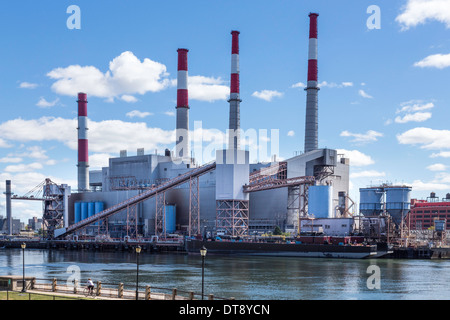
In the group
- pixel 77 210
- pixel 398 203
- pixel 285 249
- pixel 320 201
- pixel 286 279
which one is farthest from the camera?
pixel 77 210

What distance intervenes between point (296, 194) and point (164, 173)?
37.3 meters

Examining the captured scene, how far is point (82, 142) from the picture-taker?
469 ft

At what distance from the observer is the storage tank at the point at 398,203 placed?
10306cm

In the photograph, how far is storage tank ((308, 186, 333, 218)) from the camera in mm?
105875

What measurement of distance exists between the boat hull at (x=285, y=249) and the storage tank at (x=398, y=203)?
441 inches

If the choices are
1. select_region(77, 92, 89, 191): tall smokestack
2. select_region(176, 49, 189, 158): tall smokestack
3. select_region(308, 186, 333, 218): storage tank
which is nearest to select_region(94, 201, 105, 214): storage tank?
select_region(77, 92, 89, 191): tall smokestack

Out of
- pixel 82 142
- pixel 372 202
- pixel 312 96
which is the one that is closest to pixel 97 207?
pixel 82 142

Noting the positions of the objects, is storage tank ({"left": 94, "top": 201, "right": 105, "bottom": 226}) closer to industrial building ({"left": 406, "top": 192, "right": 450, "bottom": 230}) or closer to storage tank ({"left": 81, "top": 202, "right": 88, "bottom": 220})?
storage tank ({"left": 81, "top": 202, "right": 88, "bottom": 220})

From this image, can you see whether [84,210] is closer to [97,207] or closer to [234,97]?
[97,207]

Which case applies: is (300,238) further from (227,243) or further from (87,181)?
(87,181)

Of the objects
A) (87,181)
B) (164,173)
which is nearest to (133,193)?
(164,173)

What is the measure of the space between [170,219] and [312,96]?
39.9 m

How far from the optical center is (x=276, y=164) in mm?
115938

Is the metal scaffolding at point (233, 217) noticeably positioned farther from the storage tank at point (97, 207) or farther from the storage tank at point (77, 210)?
the storage tank at point (77, 210)
